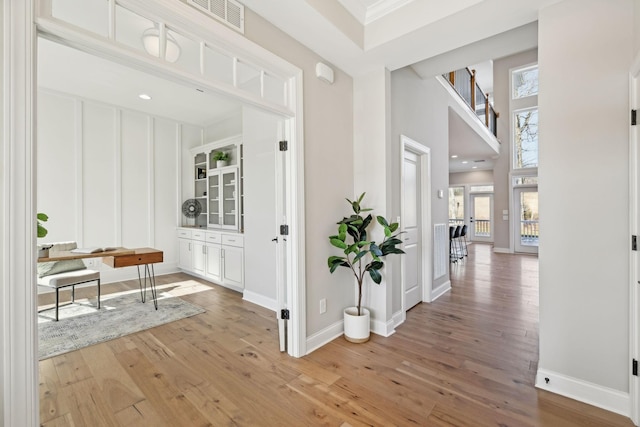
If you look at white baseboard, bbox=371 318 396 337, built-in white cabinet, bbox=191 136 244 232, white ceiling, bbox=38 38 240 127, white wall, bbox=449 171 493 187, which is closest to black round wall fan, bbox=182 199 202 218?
built-in white cabinet, bbox=191 136 244 232

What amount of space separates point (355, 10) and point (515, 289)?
464cm

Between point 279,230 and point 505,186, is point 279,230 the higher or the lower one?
the lower one

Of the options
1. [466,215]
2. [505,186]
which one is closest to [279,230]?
[505,186]

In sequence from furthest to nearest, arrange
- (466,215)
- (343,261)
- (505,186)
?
(466,215), (505,186), (343,261)

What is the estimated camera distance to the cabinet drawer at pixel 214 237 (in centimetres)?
466

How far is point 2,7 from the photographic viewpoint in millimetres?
1167

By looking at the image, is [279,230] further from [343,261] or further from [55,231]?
[55,231]

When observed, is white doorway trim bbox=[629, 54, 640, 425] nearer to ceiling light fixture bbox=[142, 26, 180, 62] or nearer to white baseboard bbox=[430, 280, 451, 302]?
white baseboard bbox=[430, 280, 451, 302]

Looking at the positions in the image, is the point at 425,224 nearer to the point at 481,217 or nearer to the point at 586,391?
the point at 586,391

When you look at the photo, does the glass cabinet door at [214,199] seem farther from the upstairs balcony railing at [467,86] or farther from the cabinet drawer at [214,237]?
the upstairs balcony railing at [467,86]

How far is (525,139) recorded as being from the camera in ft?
26.8

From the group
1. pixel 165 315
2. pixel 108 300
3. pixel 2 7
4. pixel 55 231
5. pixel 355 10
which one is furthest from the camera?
pixel 55 231

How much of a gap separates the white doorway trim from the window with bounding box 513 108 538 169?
7439 millimetres

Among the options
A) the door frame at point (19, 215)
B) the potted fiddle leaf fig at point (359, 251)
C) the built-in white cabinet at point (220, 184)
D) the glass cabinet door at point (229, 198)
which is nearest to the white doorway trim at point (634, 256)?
the potted fiddle leaf fig at point (359, 251)
